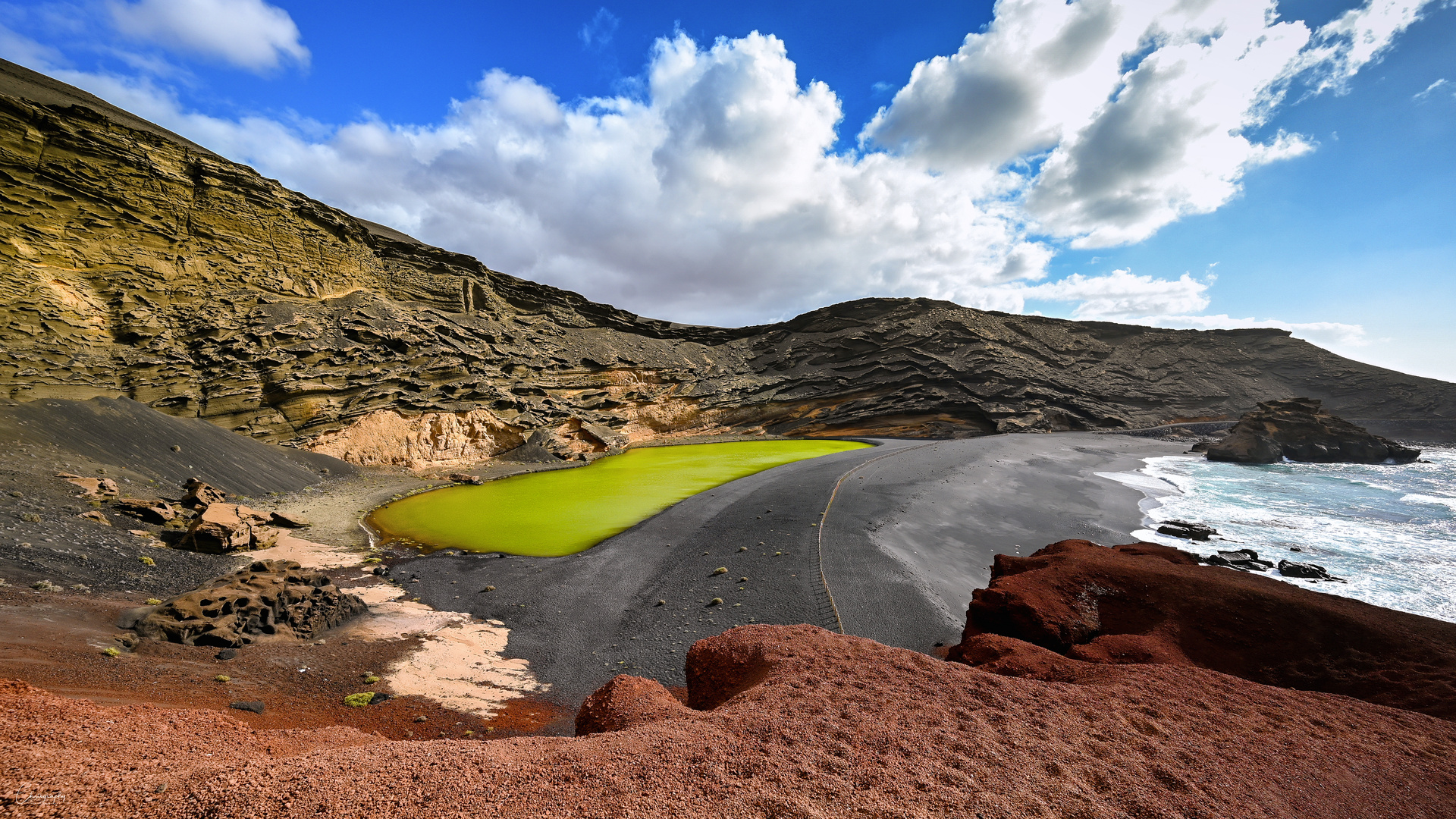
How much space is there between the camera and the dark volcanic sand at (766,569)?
6.62m

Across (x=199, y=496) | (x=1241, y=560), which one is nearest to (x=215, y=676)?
(x=199, y=496)

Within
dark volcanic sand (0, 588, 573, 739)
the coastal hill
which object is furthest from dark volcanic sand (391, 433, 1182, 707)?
the coastal hill

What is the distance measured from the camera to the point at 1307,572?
30.4 feet

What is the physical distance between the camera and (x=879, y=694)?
3092mm

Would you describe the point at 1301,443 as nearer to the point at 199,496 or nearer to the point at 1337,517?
the point at 1337,517

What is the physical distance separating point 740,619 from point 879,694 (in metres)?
4.18

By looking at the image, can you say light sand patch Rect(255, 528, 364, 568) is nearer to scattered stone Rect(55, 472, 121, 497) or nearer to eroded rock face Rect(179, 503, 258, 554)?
eroded rock face Rect(179, 503, 258, 554)

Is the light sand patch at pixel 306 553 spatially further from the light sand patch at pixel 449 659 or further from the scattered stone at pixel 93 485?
the scattered stone at pixel 93 485

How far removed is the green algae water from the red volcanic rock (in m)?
8.46

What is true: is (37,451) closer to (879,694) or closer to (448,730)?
(448,730)

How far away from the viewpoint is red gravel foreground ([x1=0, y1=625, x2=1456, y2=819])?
1803 millimetres

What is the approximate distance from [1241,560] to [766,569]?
9786 mm

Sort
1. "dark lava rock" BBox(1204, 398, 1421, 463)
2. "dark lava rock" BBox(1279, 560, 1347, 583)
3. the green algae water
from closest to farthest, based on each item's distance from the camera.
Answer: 1. "dark lava rock" BBox(1279, 560, 1347, 583)
2. the green algae water
3. "dark lava rock" BBox(1204, 398, 1421, 463)

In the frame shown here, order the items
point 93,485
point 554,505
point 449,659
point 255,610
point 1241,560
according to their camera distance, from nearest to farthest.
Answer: point 255,610 → point 449,659 → point 93,485 → point 1241,560 → point 554,505
